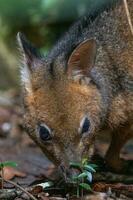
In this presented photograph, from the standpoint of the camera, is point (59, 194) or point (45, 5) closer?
point (59, 194)

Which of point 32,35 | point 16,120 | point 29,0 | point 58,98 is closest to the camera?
point 58,98

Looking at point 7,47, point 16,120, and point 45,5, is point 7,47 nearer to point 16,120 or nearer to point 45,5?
point 45,5

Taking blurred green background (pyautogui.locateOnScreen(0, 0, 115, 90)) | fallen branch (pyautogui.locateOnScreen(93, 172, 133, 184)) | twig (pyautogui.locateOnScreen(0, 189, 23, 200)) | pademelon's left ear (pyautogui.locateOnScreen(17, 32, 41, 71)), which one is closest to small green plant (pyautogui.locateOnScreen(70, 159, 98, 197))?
twig (pyautogui.locateOnScreen(0, 189, 23, 200))

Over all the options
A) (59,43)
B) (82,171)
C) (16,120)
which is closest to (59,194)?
(82,171)

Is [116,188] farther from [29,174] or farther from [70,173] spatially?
[29,174]

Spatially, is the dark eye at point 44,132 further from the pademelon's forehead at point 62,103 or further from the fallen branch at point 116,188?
the fallen branch at point 116,188

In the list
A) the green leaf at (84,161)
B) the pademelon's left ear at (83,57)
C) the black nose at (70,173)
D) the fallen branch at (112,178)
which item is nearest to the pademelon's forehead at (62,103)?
the pademelon's left ear at (83,57)

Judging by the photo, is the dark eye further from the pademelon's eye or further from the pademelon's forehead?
the pademelon's eye
